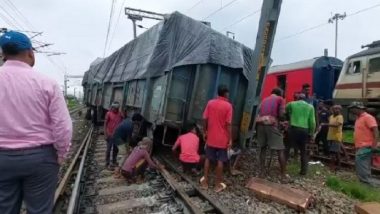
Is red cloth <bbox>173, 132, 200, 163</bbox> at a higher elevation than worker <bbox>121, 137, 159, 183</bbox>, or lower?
higher

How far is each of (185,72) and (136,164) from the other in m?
2.44

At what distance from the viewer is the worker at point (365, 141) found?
831 centimetres

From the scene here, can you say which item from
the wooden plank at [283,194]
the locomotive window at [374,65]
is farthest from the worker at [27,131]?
the locomotive window at [374,65]

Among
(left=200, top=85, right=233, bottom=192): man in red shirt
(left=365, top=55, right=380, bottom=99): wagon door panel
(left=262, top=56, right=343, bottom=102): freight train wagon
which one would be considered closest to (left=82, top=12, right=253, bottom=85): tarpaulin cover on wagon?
(left=200, top=85, right=233, bottom=192): man in red shirt

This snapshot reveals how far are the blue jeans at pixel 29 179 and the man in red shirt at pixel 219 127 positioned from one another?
4464mm

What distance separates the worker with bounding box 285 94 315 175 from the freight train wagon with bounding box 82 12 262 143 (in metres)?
1.23

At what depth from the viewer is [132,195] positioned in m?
7.07

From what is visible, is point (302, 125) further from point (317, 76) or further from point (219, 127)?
point (317, 76)

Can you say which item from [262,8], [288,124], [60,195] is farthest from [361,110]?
[60,195]

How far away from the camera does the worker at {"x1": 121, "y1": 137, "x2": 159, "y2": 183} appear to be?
26.5ft

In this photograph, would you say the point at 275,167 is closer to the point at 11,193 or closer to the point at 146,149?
the point at 146,149

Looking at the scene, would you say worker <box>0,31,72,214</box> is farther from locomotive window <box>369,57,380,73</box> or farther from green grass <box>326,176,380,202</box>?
locomotive window <box>369,57,380,73</box>

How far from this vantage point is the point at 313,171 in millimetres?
9445

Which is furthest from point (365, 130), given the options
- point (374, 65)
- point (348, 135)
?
point (348, 135)
